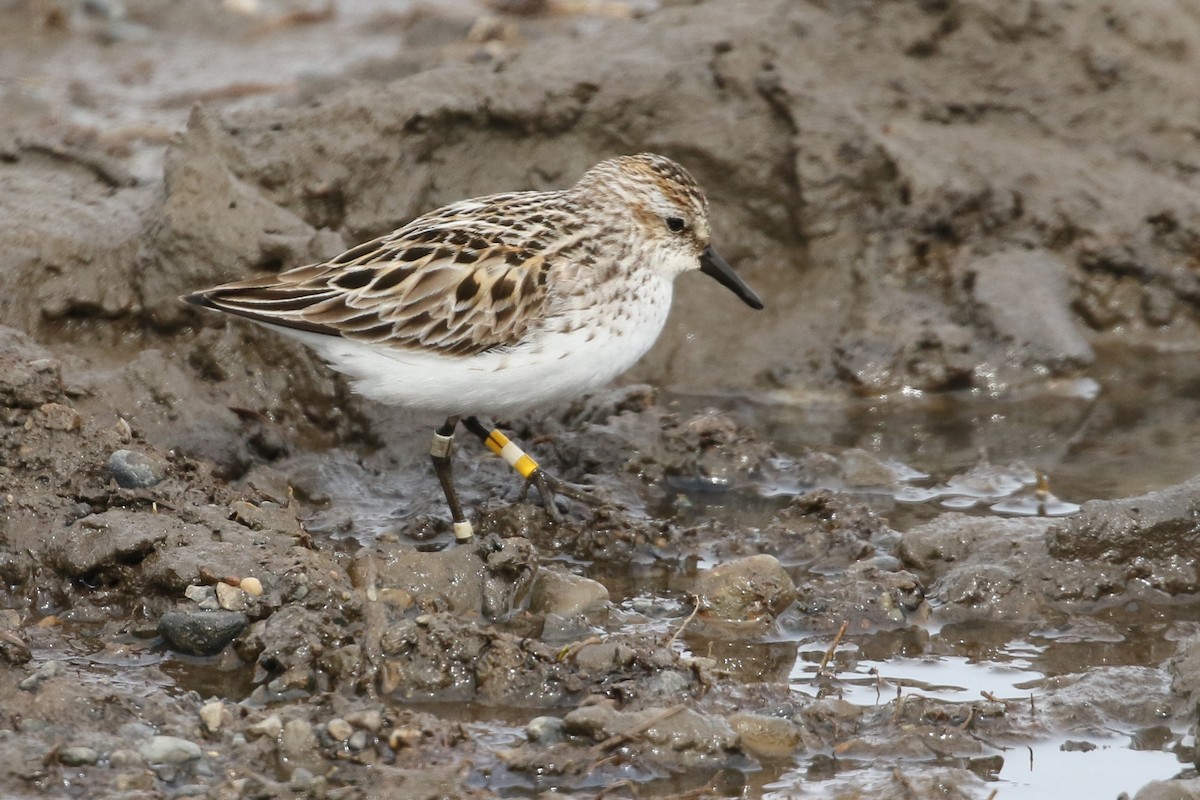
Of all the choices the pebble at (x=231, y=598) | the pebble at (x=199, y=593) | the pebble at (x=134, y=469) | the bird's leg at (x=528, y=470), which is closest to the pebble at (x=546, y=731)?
the pebble at (x=231, y=598)

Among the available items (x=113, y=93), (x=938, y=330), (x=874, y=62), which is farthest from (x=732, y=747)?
(x=113, y=93)

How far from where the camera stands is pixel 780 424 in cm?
833

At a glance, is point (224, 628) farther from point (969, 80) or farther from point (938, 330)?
point (969, 80)

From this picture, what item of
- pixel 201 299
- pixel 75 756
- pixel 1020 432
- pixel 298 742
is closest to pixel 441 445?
pixel 201 299

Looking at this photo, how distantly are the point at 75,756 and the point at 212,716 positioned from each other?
449mm

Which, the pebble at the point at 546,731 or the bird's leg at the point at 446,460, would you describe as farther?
the bird's leg at the point at 446,460

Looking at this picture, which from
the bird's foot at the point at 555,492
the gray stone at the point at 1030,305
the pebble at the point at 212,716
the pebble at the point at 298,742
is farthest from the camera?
the gray stone at the point at 1030,305

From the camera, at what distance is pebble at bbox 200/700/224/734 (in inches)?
192

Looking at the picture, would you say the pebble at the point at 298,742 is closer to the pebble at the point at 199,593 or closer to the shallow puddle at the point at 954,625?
the shallow puddle at the point at 954,625

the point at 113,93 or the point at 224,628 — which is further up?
the point at 113,93

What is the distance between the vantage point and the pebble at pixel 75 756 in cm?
462

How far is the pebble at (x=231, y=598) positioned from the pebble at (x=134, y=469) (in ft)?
2.52

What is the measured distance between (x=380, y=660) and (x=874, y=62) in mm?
5735

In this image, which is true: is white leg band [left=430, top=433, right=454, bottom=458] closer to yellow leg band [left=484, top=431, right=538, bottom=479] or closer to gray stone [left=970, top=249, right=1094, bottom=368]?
yellow leg band [left=484, top=431, right=538, bottom=479]
